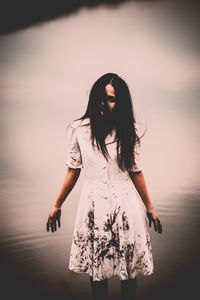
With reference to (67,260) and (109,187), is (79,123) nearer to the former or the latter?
(109,187)

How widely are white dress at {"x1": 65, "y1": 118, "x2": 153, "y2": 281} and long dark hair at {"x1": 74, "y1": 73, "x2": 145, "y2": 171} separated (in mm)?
30

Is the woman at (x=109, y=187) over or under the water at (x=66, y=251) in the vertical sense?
Answer: over

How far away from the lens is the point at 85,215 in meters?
1.24

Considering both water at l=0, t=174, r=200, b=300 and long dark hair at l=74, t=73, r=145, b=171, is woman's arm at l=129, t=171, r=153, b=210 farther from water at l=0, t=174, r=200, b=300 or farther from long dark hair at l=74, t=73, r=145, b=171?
water at l=0, t=174, r=200, b=300

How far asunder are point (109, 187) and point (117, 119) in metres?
0.30

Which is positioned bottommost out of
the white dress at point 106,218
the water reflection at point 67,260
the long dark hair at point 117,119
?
the water reflection at point 67,260

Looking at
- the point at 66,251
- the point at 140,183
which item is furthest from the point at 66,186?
the point at 66,251

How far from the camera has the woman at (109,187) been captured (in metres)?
1.18

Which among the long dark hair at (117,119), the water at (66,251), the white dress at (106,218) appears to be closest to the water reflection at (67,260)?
the water at (66,251)

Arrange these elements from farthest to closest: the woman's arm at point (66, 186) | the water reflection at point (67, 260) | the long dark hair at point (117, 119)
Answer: the water reflection at point (67, 260) → the woman's arm at point (66, 186) → the long dark hair at point (117, 119)

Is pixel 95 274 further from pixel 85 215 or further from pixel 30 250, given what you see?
pixel 30 250

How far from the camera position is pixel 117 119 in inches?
46.6

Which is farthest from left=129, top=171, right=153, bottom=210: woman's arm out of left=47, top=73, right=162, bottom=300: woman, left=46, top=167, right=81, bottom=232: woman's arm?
left=46, top=167, right=81, bottom=232: woman's arm

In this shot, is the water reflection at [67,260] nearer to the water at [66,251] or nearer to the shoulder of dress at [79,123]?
the water at [66,251]
